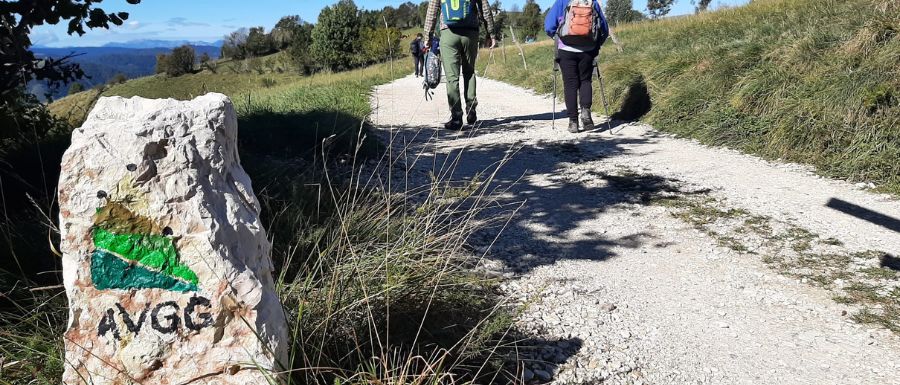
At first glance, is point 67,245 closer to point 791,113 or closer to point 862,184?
point 862,184

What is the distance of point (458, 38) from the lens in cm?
838

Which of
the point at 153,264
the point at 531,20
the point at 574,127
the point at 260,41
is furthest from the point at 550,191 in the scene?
the point at 260,41

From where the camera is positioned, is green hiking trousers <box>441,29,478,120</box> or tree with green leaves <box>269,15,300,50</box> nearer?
green hiking trousers <box>441,29,478,120</box>

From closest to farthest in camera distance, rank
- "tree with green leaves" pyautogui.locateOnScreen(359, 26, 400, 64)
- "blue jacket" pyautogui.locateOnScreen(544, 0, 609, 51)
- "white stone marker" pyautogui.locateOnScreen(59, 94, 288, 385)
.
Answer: "white stone marker" pyautogui.locateOnScreen(59, 94, 288, 385) < "tree with green leaves" pyautogui.locateOnScreen(359, 26, 400, 64) < "blue jacket" pyautogui.locateOnScreen(544, 0, 609, 51)

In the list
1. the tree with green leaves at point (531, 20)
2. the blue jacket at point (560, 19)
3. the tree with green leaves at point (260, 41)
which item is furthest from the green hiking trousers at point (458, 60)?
the tree with green leaves at point (260, 41)

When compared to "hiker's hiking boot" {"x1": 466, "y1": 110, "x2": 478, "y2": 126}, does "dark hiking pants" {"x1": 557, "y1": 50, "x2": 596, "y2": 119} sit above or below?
above

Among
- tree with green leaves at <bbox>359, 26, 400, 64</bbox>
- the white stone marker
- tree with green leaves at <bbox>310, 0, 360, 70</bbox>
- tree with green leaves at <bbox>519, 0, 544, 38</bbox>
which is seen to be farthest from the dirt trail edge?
tree with green leaves at <bbox>519, 0, 544, 38</bbox>

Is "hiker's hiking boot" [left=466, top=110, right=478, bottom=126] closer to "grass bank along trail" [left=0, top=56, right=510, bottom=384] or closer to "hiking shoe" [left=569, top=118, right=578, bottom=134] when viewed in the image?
"hiking shoe" [left=569, top=118, right=578, bottom=134]

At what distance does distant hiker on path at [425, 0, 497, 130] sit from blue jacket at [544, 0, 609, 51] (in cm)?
78

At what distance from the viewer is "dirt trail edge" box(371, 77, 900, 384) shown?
3004mm

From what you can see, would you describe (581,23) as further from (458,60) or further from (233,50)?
(233,50)

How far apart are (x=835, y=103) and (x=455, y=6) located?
14.5 ft

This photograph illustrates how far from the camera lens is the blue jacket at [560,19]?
816cm

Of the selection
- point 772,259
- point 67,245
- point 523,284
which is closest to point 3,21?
point 67,245
